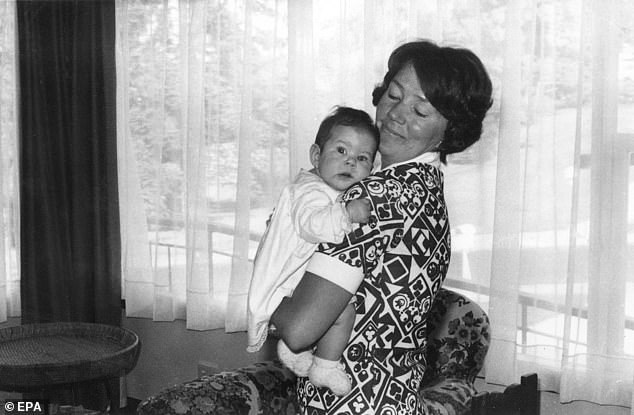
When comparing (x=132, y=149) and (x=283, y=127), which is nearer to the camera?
(x=283, y=127)

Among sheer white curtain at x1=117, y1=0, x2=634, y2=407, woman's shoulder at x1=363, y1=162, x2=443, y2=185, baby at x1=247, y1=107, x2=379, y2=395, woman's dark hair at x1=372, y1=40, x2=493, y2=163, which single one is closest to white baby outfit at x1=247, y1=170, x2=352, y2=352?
baby at x1=247, y1=107, x2=379, y2=395

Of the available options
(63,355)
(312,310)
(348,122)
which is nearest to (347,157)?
(348,122)

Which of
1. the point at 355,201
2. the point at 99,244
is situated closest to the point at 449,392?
the point at 355,201

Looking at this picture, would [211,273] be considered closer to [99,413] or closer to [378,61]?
[99,413]

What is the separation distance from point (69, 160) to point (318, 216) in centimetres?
228

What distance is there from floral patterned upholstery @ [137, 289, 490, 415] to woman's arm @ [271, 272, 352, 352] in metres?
0.46

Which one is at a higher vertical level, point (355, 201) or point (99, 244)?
point (355, 201)

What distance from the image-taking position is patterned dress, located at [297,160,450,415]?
1.32 m

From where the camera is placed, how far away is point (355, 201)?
4.28 feet

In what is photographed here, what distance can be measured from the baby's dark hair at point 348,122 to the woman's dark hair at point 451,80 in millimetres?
118

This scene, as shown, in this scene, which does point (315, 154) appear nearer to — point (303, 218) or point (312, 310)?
point (303, 218)

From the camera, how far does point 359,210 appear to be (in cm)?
129

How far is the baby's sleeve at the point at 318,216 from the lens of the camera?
129 cm

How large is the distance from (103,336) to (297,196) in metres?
1.59
